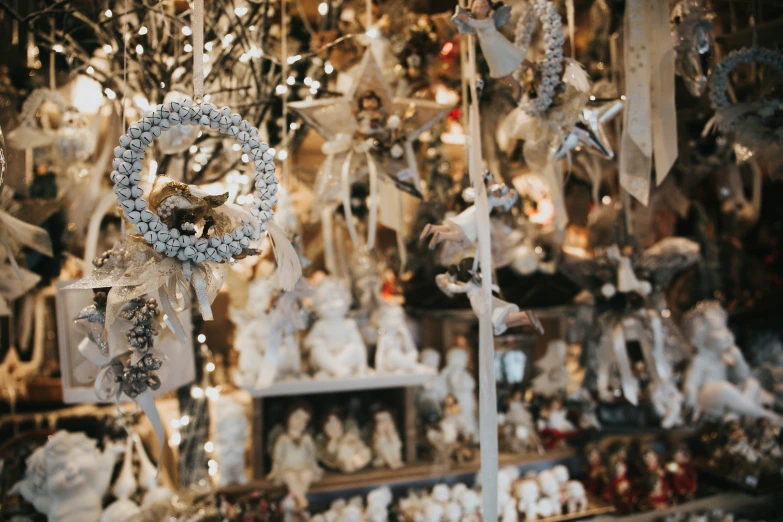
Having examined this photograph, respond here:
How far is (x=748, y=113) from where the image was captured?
1.32 metres

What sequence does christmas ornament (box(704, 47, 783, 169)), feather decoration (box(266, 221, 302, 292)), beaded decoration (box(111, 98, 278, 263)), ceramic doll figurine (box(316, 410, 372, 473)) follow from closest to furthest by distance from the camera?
beaded decoration (box(111, 98, 278, 263))
feather decoration (box(266, 221, 302, 292))
christmas ornament (box(704, 47, 783, 169))
ceramic doll figurine (box(316, 410, 372, 473))

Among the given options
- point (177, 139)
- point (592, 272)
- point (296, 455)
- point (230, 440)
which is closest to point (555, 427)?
point (592, 272)

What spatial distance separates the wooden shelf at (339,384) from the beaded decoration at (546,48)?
2.51ft

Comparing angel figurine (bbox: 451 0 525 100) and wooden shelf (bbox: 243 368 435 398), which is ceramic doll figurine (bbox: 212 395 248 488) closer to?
wooden shelf (bbox: 243 368 435 398)

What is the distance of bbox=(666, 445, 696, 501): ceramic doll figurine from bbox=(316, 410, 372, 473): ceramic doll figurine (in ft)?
2.89

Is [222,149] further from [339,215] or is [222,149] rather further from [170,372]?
[170,372]

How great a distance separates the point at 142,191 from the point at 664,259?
1.38 m

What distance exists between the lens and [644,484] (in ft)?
5.10

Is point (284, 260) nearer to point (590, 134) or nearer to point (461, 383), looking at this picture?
point (590, 134)

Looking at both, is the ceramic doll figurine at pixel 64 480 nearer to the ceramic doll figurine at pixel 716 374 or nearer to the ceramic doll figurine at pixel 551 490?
the ceramic doll figurine at pixel 551 490

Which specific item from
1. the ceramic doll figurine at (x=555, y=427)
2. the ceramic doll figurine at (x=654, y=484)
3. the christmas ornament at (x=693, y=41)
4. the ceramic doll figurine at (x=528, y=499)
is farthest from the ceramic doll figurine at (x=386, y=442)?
the christmas ornament at (x=693, y=41)

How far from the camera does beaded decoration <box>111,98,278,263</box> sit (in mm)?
700

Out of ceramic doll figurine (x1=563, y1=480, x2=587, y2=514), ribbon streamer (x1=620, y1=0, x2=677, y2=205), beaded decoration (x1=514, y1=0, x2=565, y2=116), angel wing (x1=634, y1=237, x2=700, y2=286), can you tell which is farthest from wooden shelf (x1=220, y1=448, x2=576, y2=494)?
beaded decoration (x1=514, y1=0, x2=565, y2=116)

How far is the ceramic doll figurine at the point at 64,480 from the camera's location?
118 centimetres
